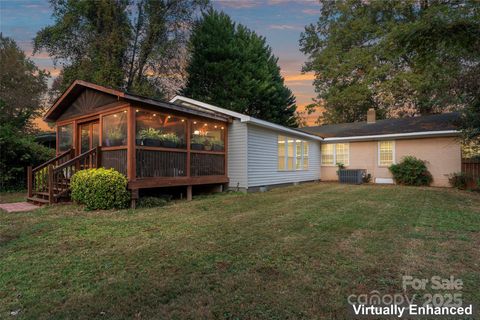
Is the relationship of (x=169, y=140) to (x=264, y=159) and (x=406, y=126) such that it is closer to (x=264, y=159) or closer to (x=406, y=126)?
(x=264, y=159)

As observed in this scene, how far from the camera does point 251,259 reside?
3.44 metres

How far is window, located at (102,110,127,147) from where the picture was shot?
7566 millimetres

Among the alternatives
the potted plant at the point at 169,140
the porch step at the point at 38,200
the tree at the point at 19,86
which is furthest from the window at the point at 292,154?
the tree at the point at 19,86

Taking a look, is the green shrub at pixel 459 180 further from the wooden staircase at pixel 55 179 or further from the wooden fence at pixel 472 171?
the wooden staircase at pixel 55 179

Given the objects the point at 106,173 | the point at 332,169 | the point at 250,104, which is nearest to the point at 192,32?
the point at 250,104

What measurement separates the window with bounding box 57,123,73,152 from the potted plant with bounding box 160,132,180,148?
4047mm

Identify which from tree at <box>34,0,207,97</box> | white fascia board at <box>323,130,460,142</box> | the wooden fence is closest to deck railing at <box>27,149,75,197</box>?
tree at <box>34,0,207,97</box>

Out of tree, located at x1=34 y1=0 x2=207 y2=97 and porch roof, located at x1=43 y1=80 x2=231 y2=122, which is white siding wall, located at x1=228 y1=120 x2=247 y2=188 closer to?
porch roof, located at x1=43 y1=80 x2=231 y2=122

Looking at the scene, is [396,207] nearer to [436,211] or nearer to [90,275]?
[436,211]

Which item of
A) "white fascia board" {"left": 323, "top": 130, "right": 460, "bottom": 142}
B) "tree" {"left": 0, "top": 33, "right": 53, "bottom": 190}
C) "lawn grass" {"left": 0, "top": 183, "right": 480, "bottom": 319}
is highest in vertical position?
"tree" {"left": 0, "top": 33, "right": 53, "bottom": 190}

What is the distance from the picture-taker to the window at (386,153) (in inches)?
560

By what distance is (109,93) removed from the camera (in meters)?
7.55

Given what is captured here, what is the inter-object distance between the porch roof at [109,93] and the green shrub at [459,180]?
33.4 ft

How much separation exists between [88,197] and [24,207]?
221 centimetres
